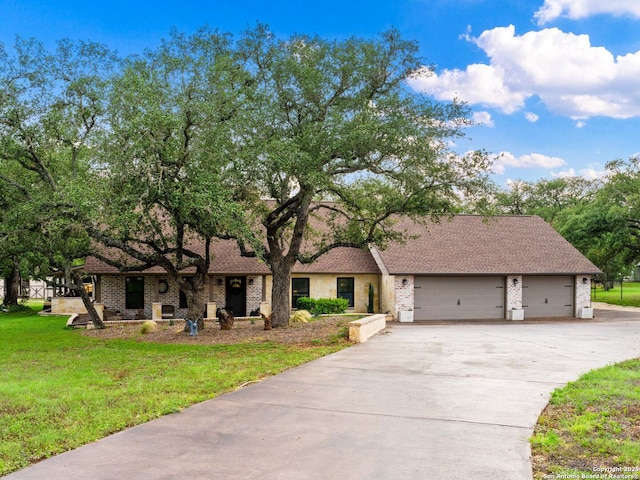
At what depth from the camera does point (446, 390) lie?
914 cm

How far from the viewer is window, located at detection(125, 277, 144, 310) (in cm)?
2522

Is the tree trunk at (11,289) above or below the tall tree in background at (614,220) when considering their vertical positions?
below

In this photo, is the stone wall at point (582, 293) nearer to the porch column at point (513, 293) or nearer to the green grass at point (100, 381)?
the porch column at point (513, 293)

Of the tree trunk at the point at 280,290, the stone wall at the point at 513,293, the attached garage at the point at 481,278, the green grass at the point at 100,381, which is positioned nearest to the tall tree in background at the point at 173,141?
the green grass at the point at 100,381

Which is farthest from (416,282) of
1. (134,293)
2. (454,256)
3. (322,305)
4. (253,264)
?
(134,293)

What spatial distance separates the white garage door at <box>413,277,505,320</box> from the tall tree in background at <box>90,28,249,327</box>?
12.4m

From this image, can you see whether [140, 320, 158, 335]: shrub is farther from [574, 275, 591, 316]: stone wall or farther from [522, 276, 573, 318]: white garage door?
[574, 275, 591, 316]: stone wall

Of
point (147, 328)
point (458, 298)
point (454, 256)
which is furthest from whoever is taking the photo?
point (454, 256)

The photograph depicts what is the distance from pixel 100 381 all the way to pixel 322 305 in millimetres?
15254

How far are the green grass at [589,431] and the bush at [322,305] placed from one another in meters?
15.6

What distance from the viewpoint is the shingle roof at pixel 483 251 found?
24.6m

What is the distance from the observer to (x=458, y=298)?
24.8 m

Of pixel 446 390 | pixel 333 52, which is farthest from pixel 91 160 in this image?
pixel 446 390

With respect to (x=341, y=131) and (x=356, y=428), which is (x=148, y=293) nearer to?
(x=341, y=131)
